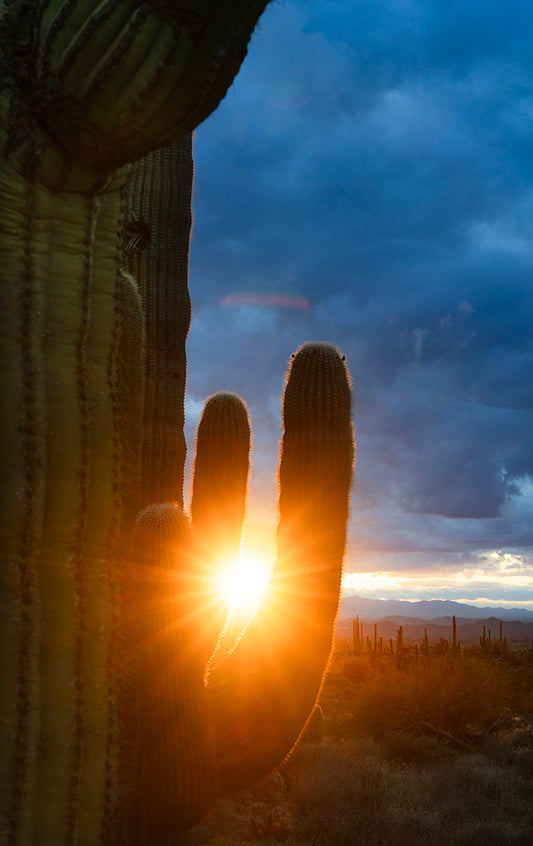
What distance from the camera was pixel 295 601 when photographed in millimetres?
4219

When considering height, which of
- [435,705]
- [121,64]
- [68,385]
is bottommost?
[435,705]

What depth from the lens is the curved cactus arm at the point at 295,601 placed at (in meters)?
3.89

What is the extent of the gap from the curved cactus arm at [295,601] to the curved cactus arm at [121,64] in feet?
7.37

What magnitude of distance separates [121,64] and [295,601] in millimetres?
3061

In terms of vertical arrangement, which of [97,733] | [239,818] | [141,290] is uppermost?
[141,290]

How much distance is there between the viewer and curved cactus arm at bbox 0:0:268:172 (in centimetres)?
236

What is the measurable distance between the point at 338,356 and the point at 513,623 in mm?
195801

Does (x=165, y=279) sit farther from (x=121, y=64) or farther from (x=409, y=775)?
(x=409, y=775)

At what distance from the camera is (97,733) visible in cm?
263

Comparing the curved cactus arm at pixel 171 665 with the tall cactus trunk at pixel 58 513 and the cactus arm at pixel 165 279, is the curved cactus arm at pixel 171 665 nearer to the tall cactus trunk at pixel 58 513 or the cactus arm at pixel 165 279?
the tall cactus trunk at pixel 58 513

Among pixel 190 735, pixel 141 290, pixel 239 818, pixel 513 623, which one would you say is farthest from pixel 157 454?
pixel 513 623

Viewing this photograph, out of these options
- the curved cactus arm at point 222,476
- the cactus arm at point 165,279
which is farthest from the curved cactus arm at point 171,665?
the cactus arm at point 165,279

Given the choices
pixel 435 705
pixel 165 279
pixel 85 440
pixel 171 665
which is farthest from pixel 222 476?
pixel 435 705

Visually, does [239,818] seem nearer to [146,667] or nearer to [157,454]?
[157,454]
